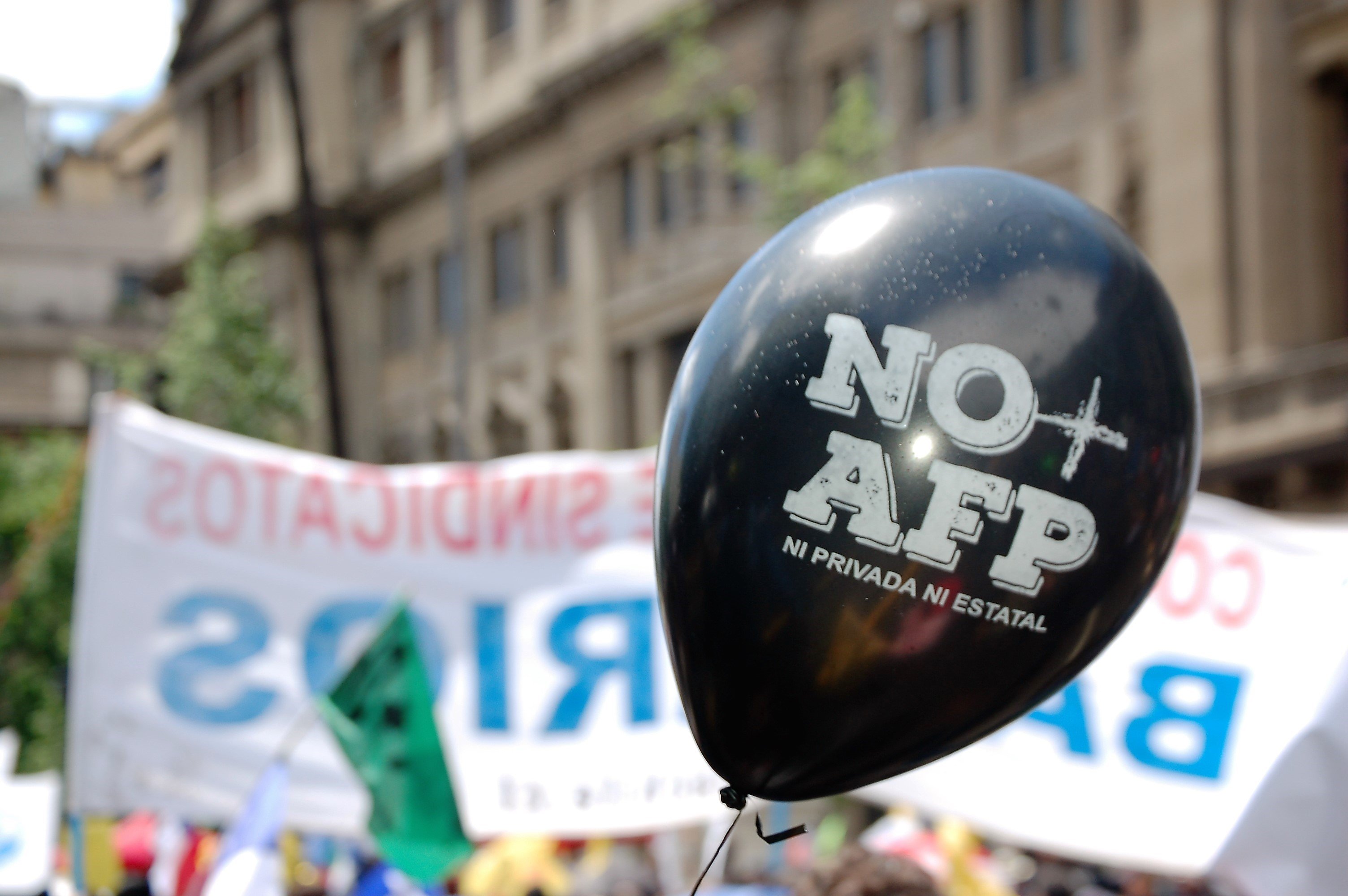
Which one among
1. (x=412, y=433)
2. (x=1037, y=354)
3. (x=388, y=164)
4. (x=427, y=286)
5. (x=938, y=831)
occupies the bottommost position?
(x=938, y=831)

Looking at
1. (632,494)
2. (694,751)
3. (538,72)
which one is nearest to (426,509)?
(632,494)

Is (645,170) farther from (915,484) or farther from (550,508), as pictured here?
(915,484)

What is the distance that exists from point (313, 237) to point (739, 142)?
15.8 m

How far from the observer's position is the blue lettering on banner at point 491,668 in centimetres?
704

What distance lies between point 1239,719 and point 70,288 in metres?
59.9

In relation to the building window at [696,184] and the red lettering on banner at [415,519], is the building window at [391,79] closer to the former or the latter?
the building window at [696,184]

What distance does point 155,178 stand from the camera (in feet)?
202

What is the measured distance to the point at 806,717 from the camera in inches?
105

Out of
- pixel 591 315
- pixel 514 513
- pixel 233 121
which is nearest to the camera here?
pixel 514 513

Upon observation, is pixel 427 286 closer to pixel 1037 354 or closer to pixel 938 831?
pixel 938 831

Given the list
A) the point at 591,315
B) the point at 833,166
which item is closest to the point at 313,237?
the point at 833,166

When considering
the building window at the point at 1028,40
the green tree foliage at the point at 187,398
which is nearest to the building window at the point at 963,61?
the building window at the point at 1028,40

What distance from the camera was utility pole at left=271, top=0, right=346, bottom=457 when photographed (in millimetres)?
11109

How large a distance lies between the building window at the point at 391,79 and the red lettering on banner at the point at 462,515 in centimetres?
2865
